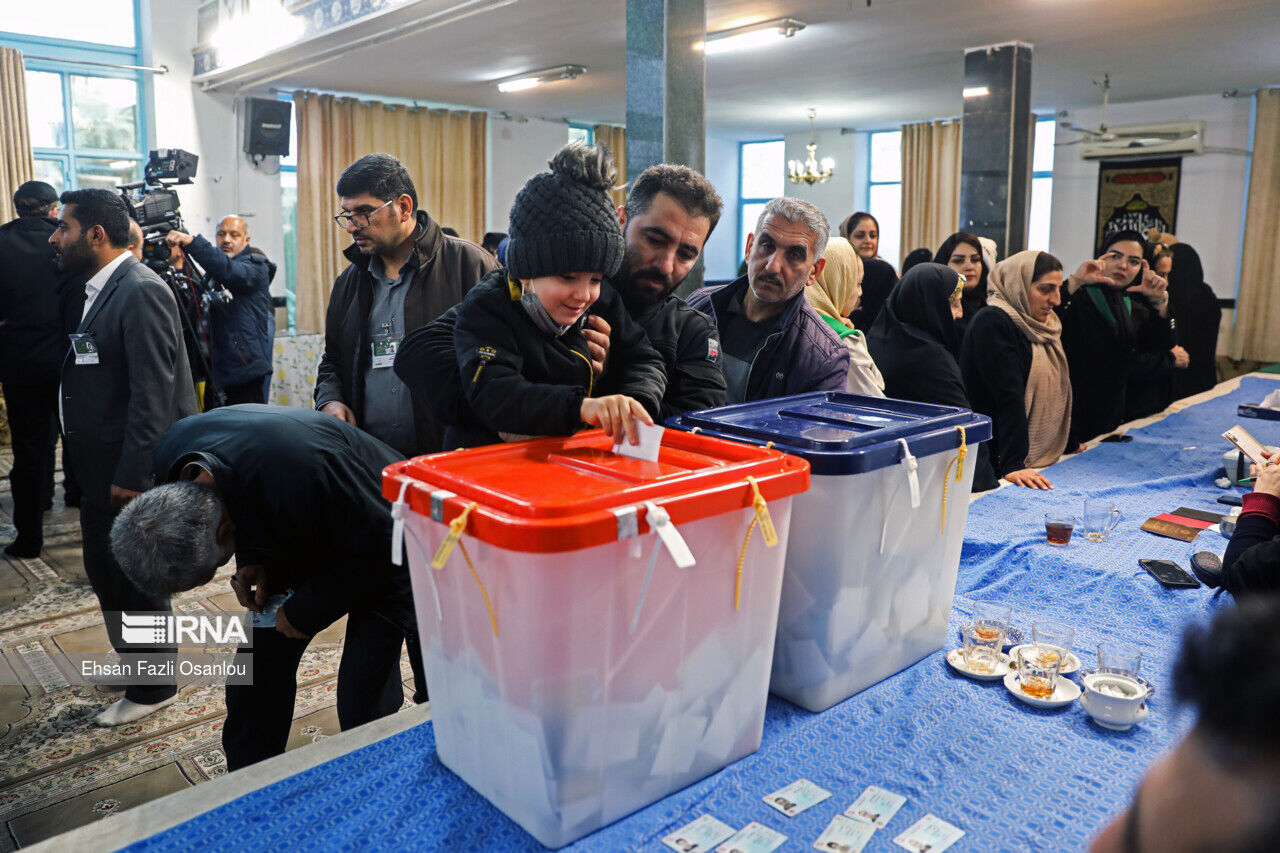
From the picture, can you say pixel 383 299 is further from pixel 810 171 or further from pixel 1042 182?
pixel 1042 182

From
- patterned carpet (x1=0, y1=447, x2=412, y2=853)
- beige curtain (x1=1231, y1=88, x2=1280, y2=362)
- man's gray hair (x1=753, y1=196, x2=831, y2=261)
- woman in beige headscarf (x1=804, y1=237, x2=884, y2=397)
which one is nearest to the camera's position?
man's gray hair (x1=753, y1=196, x2=831, y2=261)

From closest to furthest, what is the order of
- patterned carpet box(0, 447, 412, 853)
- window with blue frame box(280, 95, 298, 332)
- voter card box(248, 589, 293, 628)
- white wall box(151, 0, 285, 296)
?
voter card box(248, 589, 293, 628) < patterned carpet box(0, 447, 412, 853) < white wall box(151, 0, 285, 296) < window with blue frame box(280, 95, 298, 332)

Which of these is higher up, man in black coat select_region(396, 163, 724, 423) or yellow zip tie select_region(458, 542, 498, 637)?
man in black coat select_region(396, 163, 724, 423)

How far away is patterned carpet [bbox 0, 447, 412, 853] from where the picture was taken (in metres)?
2.21

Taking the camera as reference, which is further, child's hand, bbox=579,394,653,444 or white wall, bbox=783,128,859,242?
white wall, bbox=783,128,859,242

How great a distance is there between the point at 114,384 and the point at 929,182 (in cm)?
921

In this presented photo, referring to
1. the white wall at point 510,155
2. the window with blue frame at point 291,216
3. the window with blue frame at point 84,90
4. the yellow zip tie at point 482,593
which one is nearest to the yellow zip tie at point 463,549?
the yellow zip tie at point 482,593

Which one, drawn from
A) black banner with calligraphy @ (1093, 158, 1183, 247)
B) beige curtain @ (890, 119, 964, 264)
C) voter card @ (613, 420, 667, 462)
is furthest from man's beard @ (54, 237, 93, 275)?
beige curtain @ (890, 119, 964, 264)

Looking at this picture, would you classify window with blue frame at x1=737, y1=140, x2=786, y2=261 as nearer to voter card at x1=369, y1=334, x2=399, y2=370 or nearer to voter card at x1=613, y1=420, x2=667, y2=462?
voter card at x1=369, y1=334, x2=399, y2=370

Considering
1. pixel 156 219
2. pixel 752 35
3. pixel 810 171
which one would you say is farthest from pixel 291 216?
pixel 156 219

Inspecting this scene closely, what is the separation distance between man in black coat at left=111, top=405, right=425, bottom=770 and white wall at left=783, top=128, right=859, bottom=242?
32.3ft

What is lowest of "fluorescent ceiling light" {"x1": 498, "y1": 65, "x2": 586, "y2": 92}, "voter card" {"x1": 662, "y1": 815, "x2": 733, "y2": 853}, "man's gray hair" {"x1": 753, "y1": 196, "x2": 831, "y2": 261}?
"voter card" {"x1": 662, "y1": 815, "x2": 733, "y2": 853}

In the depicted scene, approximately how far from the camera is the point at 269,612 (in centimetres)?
171

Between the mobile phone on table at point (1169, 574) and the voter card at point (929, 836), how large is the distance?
0.91m
